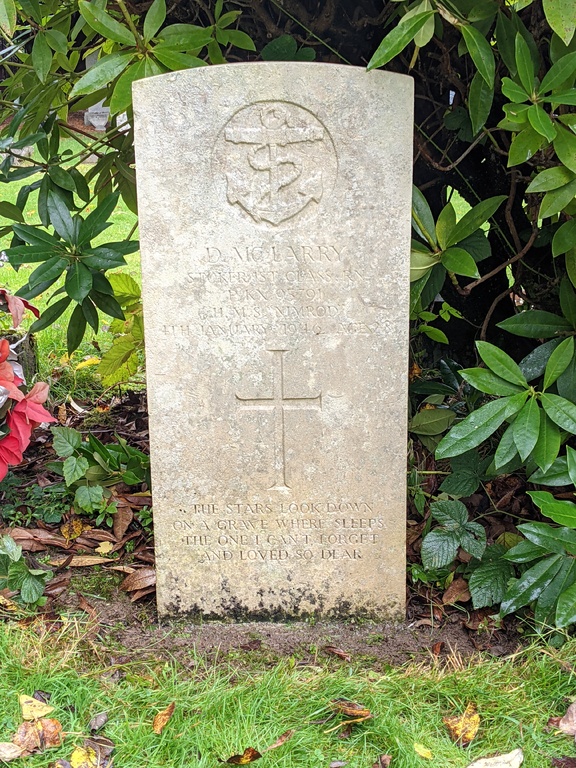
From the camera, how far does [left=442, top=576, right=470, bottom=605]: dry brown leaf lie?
110 inches

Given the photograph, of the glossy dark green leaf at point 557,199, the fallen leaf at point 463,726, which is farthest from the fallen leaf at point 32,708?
the glossy dark green leaf at point 557,199

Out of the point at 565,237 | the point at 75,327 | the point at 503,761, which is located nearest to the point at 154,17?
the point at 75,327

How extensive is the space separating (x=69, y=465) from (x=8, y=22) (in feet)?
5.10

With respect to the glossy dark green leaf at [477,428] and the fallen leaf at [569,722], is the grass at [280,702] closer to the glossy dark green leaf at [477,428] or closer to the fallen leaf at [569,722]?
the fallen leaf at [569,722]

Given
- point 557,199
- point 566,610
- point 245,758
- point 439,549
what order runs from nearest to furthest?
point 245,758
point 557,199
point 566,610
point 439,549

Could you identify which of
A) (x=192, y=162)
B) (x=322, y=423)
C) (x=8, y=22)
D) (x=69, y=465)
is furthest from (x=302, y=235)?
(x=69, y=465)

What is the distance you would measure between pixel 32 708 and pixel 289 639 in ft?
2.66

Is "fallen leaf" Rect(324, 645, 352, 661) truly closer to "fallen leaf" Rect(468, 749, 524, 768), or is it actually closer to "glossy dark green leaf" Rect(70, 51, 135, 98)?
"fallen leaf" Rect(468, 749, 524, 768)

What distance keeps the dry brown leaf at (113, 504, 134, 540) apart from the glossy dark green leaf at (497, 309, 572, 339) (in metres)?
1.55

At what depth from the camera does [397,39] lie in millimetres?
2098

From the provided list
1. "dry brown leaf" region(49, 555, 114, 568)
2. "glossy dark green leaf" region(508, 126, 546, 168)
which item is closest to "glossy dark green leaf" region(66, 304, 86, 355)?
"dry brown leaf" region(49, 555, 114, 568)

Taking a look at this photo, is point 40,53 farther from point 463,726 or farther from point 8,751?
point 463,726

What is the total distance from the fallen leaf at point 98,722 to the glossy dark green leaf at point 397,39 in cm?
184

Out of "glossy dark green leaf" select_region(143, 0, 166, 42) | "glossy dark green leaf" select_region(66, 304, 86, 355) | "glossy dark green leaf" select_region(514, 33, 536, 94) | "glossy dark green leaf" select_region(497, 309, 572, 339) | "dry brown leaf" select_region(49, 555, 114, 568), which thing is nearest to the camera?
"glossy dark green leaf" select_region(514, 33, 536, 94)
